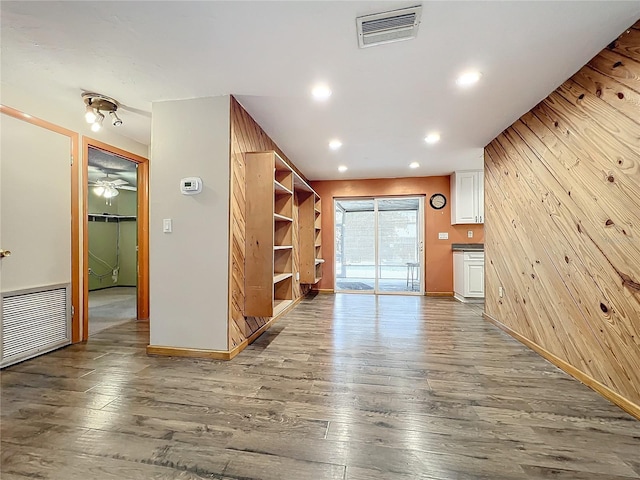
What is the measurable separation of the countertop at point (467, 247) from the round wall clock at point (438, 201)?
2.68 ft

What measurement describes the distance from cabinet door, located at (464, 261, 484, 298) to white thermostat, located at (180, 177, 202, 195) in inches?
176

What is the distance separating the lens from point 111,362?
2.36 metres

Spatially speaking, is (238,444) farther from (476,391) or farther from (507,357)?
(507,357)

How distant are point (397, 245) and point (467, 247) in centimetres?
135

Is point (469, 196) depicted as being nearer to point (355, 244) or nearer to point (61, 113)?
point (355, 244)

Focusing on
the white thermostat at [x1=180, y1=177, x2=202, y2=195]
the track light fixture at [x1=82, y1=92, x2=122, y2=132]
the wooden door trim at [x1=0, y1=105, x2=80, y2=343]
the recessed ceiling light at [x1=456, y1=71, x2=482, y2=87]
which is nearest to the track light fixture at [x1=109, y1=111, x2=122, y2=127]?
the track light fixture at [x1=82, y1=92, x2=122, y2=132]

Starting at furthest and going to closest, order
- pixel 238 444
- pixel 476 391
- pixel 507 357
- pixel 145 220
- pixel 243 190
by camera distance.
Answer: pixel 145 220 → pixel 243 190 → pixel 507 357 → pixel 476 391 → pixel 238 444

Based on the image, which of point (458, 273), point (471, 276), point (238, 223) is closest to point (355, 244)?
point (458, 273)

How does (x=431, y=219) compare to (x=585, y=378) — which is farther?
(x=431, y=219)

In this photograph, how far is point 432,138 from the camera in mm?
3514

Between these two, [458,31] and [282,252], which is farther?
[282,252]

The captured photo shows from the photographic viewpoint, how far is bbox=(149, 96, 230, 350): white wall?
2455mm

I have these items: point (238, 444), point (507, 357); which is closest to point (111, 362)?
point (238, 444)

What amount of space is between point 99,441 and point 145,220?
292cm
